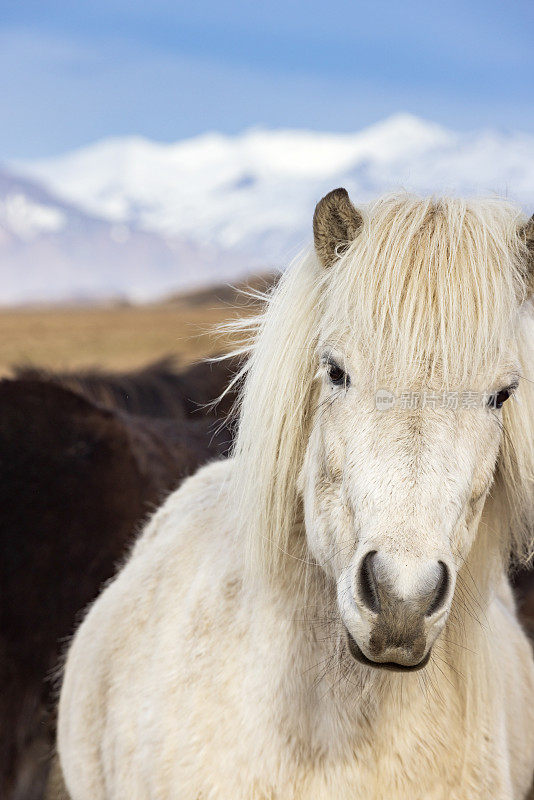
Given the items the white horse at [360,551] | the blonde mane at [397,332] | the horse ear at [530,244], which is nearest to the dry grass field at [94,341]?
the white horse at [360,551]

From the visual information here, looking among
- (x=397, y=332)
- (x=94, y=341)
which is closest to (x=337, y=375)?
(x=397, y=332)

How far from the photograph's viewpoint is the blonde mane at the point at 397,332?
1.70 metres

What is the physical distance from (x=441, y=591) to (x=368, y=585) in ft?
0.46

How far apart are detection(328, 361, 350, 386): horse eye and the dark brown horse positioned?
5.96 feet

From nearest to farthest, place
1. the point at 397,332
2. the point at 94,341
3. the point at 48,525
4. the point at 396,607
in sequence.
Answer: the point at 396,607 → the point at 397,332 → the point at 48,525 → the point at 94,341

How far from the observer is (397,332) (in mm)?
1694

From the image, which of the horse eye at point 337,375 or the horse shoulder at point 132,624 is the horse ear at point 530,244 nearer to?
the horse eye at point 337,375

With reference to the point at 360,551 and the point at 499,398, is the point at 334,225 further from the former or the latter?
the point at 360,551

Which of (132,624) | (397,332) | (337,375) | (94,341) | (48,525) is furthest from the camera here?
(94,341)

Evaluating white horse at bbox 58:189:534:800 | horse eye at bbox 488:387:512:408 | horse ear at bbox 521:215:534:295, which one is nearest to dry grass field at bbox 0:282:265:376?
white horse at bbox 58:189:534:800

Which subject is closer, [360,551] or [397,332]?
[360,551]

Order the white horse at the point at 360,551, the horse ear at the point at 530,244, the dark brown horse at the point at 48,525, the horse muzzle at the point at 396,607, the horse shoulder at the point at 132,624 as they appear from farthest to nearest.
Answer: the dark brown horse at the point at 48,525 → the horse shoulder at the point at 132,624 → the horse ear at the point at 530,244 → the white horse at the point at 360,551 → the horse muzzle at the point at 396,607

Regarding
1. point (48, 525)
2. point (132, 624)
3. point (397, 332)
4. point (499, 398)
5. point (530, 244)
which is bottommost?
point (48, 525)

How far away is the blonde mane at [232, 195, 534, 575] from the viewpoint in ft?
5.58
